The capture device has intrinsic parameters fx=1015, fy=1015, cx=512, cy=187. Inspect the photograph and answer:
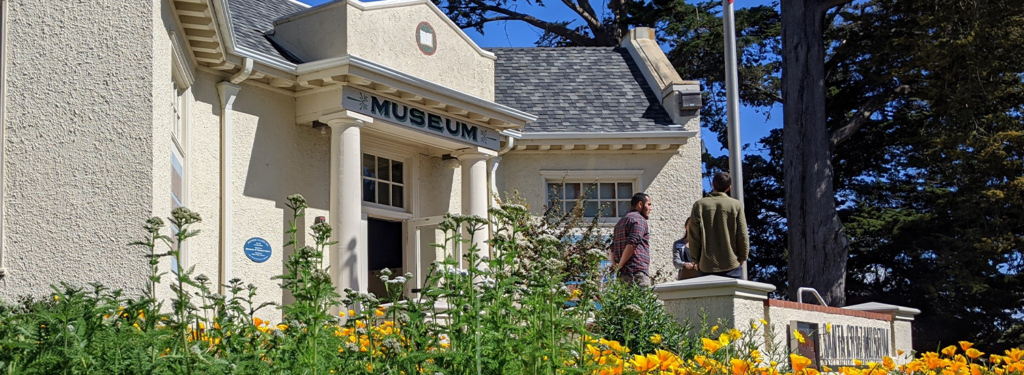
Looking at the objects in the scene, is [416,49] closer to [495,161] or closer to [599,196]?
[495,161]

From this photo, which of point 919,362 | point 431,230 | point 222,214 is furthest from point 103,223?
point 431,230

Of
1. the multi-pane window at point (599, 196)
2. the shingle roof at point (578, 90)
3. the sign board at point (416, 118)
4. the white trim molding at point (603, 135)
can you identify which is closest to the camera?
the sign board at point (416, 118)

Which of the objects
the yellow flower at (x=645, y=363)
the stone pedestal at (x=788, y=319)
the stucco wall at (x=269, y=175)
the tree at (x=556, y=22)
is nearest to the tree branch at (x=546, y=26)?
the tree at (x=556, y=22)

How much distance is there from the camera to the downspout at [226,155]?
11453mm

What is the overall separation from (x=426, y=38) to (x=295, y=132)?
2.21 metres

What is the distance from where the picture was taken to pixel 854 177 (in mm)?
27141

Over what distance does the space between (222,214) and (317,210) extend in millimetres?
1778

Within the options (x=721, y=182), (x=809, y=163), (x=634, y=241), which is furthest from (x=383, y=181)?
(x=809, y=163)

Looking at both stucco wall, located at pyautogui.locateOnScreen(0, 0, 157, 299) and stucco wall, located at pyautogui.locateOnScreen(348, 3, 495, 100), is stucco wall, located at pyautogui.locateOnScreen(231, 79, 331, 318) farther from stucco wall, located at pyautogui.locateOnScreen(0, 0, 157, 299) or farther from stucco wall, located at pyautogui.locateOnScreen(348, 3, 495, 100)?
stucco wall, located at pyautogui.locateOnScreen(0, 0, 157, 299)

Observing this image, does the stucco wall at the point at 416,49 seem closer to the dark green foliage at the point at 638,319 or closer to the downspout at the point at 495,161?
the downspout at the point at 495,161

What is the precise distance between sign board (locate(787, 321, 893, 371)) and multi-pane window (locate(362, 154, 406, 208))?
724cm

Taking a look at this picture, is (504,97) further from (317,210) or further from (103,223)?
(103,223)

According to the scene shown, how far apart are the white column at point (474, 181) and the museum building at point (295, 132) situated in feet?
0.10

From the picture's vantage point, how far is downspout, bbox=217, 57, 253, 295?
11.5m
